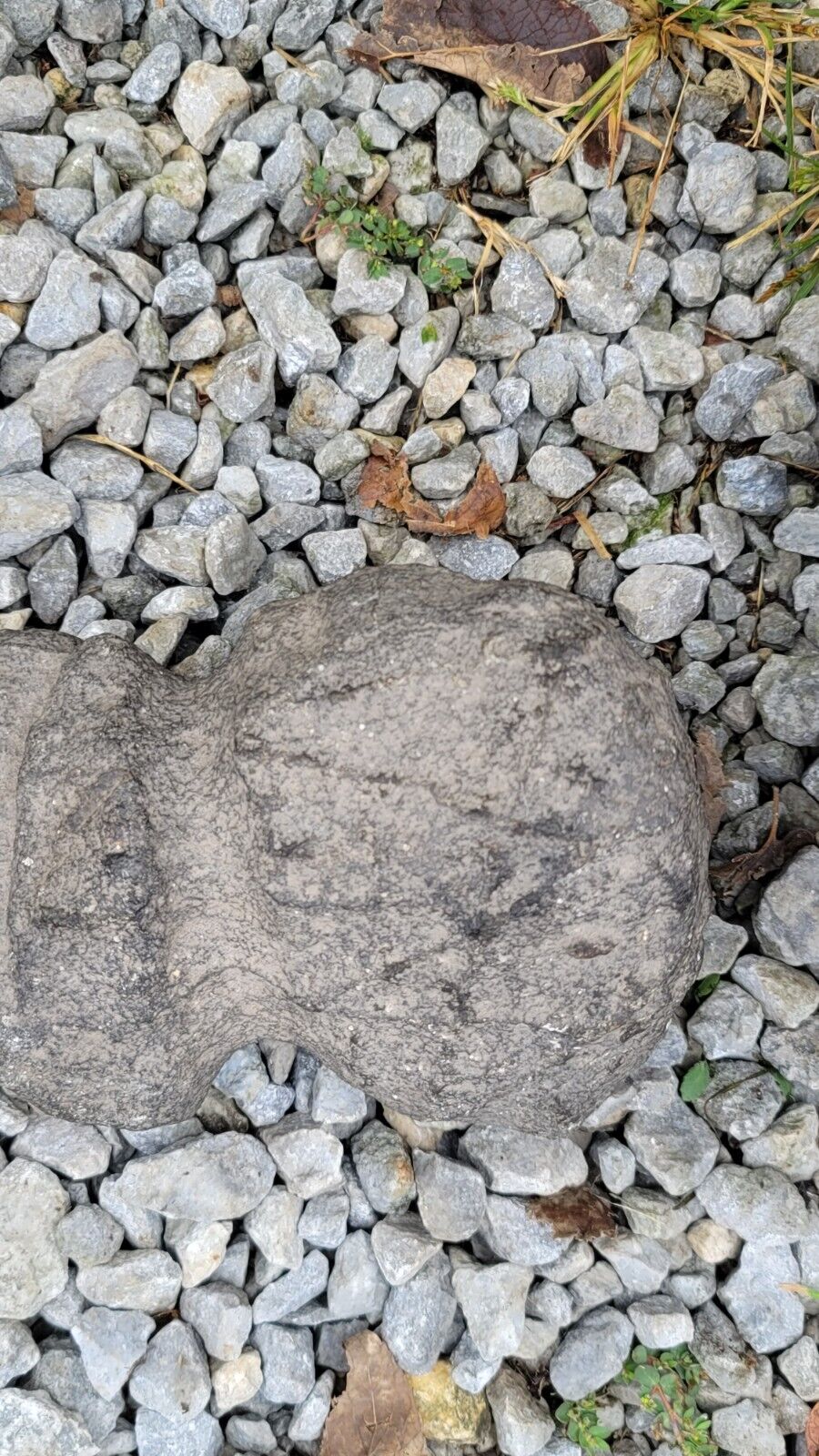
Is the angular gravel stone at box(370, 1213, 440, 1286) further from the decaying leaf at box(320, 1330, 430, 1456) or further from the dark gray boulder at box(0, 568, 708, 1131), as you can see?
the dark gray boulder at box(0, 568, 708, 1131)

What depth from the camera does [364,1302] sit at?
2.37 metres

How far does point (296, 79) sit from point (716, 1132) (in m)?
2.63

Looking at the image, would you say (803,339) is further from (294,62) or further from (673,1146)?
(673,1146)

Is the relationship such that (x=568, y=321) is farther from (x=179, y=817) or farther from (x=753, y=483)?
(x=179, y=817)

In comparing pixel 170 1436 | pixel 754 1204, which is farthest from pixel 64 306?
pixel 754 1204

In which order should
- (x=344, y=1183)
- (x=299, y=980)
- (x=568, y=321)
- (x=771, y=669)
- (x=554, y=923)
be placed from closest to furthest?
(x=554, y=923) → (x=299, y=980) → (x=344, y=1183) → (x=771, y=669) → (x=568, y=321)

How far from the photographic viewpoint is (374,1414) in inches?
90.6

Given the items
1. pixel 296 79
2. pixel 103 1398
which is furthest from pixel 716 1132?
pixel 296 79

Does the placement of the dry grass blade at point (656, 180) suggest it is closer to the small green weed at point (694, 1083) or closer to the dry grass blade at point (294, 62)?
the dry grass blade at point (294, 62)

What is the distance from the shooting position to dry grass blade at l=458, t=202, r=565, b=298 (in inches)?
107

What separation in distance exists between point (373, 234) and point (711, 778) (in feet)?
4.90

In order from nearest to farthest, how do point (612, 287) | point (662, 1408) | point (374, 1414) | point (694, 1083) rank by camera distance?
point (374, 1414) → point (662, 1408) → point (694, 1083) → point (612, 287)

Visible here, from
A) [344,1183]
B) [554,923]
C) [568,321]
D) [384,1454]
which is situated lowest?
[384,1454]

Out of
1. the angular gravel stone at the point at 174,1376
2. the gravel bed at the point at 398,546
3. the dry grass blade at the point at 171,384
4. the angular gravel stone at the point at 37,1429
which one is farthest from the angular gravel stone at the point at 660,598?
the angular gravel stone at the point at 37,1429
